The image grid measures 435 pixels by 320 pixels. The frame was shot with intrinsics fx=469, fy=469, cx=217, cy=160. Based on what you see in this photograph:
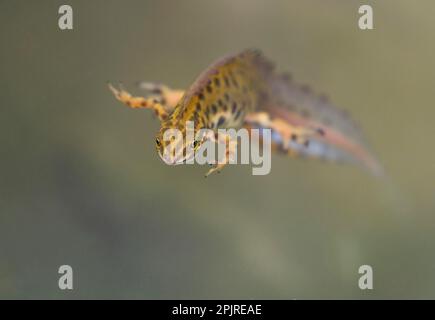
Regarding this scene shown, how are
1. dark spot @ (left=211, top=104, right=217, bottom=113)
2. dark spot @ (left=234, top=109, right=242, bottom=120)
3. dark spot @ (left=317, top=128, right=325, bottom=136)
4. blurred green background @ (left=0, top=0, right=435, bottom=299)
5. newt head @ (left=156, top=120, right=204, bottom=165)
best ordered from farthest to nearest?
blurred green background @ (left=0, top=0, right=435, bottom=299) < dark spot @ (left=317, top=128, right=325, bottom=136) < dark spot @ (left=234, top=109, right=242, bottom=120) < dark spot @ (left=211, top=104, right=217, bottom=113) < newt head @ (left=156, top=120, right=204, bottom=165)

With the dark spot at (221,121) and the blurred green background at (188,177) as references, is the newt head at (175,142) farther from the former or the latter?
the blurred green background at (188,177)

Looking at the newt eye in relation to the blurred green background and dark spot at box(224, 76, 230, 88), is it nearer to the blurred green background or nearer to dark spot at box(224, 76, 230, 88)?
dark spot at box(224, 76, 230, 88)

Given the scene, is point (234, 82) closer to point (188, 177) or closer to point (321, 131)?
point (321, 131)

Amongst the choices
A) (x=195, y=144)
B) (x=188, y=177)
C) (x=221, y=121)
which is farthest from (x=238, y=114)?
(x=188, y=177)

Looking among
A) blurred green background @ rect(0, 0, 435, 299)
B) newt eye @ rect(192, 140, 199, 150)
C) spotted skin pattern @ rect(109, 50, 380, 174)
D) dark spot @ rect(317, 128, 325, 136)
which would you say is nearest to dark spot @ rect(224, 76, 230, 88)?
spotted skin pattern @ rect(109, 50, 380, 174)

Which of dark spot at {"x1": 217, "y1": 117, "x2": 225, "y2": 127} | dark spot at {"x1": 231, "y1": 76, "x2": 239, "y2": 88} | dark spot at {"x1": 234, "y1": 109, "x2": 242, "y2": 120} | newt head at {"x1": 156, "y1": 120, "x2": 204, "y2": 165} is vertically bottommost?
newt head at {"x1": 156, "y1": 120, "x2": 204, "y2": 165}

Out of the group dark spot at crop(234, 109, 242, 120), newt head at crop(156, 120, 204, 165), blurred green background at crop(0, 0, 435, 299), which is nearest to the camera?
newt head at crop(156, 120, 204, 165)

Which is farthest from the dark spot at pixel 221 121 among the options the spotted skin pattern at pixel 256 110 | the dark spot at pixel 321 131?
the dark spot at pixel 321 131
